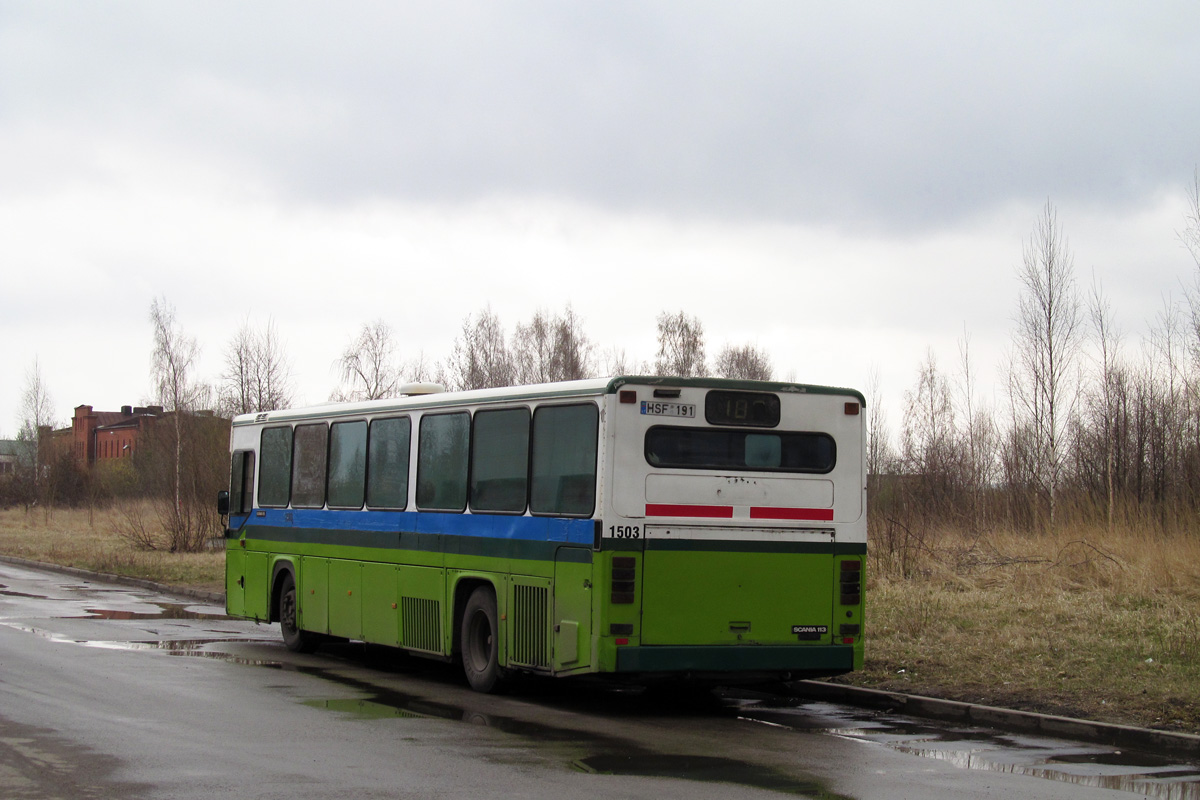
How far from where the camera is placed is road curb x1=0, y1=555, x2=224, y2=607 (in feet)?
80.1

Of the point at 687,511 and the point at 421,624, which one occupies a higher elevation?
the point at 687,511

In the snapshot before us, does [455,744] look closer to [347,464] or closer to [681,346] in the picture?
[347,464]

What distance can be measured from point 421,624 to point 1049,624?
7393 mm

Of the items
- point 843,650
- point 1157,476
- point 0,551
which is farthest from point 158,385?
point 843,650

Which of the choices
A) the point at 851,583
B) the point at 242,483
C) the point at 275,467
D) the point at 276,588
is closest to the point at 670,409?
the point at 851,583

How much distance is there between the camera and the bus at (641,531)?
428 inches

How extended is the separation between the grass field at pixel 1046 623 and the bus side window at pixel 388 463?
509 cm

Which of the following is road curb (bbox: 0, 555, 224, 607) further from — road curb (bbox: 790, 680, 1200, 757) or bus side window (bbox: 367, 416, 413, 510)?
road curb (bbox: 790, 680, 1200, 757)

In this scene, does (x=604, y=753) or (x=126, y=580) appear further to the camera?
(x=126, y=580)

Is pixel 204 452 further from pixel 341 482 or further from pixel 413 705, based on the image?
pixel 413 705

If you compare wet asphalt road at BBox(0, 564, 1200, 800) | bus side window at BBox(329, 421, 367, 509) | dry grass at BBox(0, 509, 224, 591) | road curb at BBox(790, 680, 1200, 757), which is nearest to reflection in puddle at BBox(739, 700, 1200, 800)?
wet asphalt road at BBox(0, 564, 1200, 800)

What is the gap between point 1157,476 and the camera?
29828 millimetres

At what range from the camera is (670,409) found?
436 inches

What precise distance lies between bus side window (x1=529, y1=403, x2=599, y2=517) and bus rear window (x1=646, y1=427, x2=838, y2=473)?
532 millimetres
